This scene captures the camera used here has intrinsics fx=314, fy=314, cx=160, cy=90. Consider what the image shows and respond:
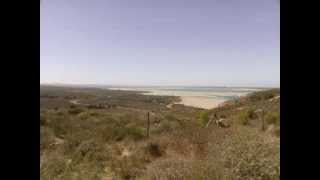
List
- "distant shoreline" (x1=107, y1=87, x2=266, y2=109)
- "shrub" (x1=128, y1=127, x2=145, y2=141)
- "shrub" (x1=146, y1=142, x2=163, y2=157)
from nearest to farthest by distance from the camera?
"shrub" (x1=146, y1=142, x2=163, y2=157) < "shrub" (x1=128, y1=127, x2=145, y2=141) < "distant shoreline" (x1=107, y1=87, x2=266, y2=109)

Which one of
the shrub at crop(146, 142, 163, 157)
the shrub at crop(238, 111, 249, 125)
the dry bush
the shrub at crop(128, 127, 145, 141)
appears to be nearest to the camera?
the dry bush

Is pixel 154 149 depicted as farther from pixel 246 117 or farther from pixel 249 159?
pixel 246 117

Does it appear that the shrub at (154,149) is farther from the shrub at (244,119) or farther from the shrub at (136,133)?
the shrub at (244,119)

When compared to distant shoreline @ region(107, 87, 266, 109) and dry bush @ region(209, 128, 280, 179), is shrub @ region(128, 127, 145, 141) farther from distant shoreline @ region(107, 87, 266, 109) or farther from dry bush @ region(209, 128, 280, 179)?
distant shoreline @ region(107, 87, 266, 109)

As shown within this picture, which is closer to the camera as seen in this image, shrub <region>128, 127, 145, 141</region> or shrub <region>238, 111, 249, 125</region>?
shrub <region>128, 127, 145, 141</region>

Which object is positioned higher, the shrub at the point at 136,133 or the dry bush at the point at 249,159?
the dry bush at the point at 249,159

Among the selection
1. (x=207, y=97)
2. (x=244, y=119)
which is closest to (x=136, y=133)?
(x=244, y=119)

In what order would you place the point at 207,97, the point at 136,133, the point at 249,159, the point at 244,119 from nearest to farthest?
the point at 249,159
the point at 136,133
the point at 244,119
the point at 207,97

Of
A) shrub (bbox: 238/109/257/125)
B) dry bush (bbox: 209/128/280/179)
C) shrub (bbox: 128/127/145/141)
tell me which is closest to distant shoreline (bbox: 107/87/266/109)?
shrub (bbox: 238/109/257/125)

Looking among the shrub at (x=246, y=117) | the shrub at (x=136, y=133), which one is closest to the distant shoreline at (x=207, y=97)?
the shrub at (x=246, y=117)

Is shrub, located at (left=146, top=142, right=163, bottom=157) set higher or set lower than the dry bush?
lower
